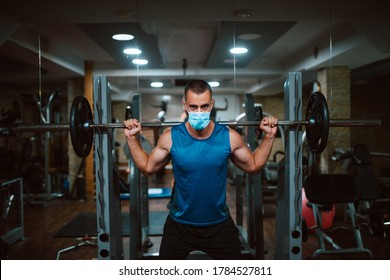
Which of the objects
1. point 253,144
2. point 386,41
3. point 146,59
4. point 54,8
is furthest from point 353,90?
point 54,8

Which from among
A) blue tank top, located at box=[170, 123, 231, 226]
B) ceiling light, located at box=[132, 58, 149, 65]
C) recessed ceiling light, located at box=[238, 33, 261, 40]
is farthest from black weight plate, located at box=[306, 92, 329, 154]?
ceiling light, located at box=[132, 58, 149, 65]

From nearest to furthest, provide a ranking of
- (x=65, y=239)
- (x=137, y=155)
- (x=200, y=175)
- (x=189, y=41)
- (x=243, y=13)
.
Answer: (x=200, y=175) < (x=137, y=155) < (x=243, y=13) < (x=65, y=239) < (x=189, y=41)

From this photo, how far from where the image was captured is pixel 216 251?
1.69 m

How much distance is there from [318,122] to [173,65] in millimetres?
2337

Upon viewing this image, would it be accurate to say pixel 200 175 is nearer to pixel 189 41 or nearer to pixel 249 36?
pixel 249 36

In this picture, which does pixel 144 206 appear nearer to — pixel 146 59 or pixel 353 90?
pixel 146 59

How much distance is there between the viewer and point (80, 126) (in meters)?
1.94

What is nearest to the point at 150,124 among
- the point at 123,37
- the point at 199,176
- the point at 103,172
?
the point at 103,172

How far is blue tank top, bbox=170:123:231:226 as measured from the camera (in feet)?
5.32

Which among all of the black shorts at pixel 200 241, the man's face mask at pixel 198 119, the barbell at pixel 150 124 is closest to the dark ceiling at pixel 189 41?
the barbell at pixel 150 124

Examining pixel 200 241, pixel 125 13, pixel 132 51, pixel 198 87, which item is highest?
pixel 125 13

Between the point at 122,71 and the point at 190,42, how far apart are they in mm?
891

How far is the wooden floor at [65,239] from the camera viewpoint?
120 inches

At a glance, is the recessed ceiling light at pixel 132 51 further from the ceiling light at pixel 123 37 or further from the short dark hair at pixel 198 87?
the short dark hair at pixel 198 87
